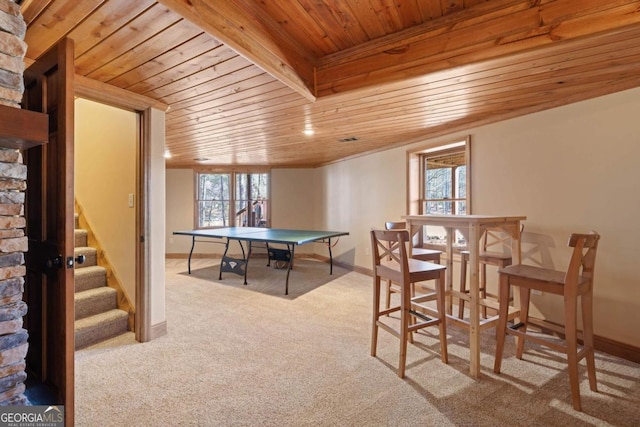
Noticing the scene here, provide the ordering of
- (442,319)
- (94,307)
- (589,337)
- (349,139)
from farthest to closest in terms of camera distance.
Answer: (349,139)
(94,307)
(442,319)
(589,337)

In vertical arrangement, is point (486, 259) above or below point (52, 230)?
below

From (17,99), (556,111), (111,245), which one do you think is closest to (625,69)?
(556,111)

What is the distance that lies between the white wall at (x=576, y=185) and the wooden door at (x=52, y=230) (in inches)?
135

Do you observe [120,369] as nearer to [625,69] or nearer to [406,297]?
[406,297]

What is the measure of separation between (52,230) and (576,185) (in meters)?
3.62

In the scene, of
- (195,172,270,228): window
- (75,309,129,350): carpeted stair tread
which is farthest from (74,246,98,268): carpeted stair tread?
(195,172,270,228): window

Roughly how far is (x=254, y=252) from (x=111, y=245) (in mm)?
3576

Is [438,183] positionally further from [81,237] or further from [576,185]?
[81,237]

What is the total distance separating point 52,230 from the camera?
1419 mm

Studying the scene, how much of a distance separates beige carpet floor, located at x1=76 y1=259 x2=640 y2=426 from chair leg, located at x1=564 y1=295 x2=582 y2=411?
9 cm

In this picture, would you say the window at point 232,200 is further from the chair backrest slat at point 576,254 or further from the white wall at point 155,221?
the chair backrest slat at point 576,254

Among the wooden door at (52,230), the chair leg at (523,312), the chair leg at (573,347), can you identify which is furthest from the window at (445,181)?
the wooden door at (52,230)

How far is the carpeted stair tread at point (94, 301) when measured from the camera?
2553mm

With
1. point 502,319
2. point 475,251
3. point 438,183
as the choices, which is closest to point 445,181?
point 438,183
